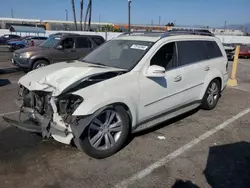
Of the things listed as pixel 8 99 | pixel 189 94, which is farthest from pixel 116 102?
pixel 8 99

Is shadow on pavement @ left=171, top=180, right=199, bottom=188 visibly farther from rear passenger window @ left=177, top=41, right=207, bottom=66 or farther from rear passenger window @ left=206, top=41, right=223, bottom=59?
rear passenger window @ left=206, top=41, right=223, bottom=59

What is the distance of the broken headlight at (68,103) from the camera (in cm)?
347

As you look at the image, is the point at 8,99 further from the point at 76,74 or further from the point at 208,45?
the point at 208,45

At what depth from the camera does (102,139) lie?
3811mm

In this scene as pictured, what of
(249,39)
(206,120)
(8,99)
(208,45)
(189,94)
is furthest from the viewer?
(249,39)

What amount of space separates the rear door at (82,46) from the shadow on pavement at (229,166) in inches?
318

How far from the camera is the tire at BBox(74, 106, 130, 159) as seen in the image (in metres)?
3.59

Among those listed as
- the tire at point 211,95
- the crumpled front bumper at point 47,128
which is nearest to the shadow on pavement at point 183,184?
the crumpled front bumper at point 47,128

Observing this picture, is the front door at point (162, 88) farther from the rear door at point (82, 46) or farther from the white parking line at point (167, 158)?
the rear door at point (82, 46)

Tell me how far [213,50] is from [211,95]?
3.43 feet

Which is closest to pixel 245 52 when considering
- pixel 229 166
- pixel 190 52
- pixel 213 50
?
pixel 213 50

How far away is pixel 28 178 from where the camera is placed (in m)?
3.27

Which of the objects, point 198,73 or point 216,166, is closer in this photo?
point 216,166

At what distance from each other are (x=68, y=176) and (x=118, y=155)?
0.85m
